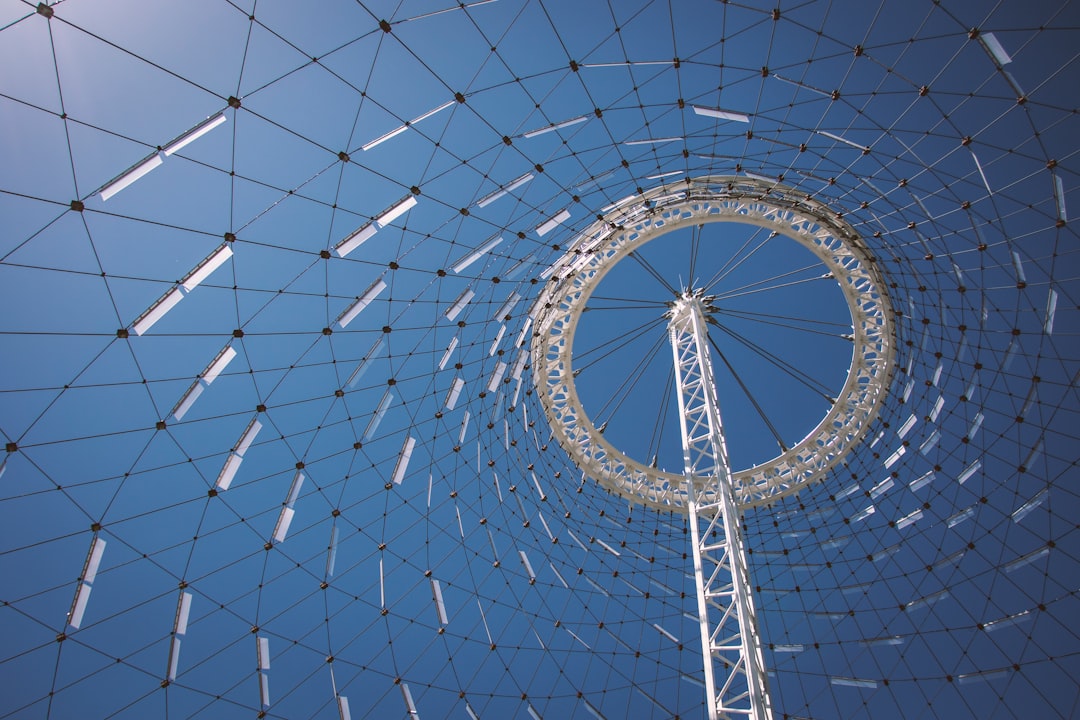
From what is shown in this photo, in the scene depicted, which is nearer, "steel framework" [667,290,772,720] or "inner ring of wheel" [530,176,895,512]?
"steel framework" [667,290,772,720]

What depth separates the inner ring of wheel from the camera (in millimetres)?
34094

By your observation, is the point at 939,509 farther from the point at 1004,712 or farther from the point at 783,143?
the point at 783,143

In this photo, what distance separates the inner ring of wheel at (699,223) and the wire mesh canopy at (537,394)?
2.06 ft

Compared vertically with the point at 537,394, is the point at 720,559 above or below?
below

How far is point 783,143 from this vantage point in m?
29.7

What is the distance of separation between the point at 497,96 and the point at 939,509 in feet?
109

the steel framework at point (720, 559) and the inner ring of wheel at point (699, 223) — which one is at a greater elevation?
the inner ring of wheel at point (699, 223)

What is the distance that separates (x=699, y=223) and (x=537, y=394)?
44.8 ft

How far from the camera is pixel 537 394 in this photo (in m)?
38.9

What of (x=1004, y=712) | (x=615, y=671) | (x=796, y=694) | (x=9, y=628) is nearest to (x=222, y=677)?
(x=9, y=628)

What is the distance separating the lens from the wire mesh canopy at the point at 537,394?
25.7 metres

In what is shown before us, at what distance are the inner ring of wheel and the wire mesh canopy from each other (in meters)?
0.63

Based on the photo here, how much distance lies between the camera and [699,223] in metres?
34.3

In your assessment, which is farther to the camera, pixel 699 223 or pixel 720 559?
pixel 699 223
